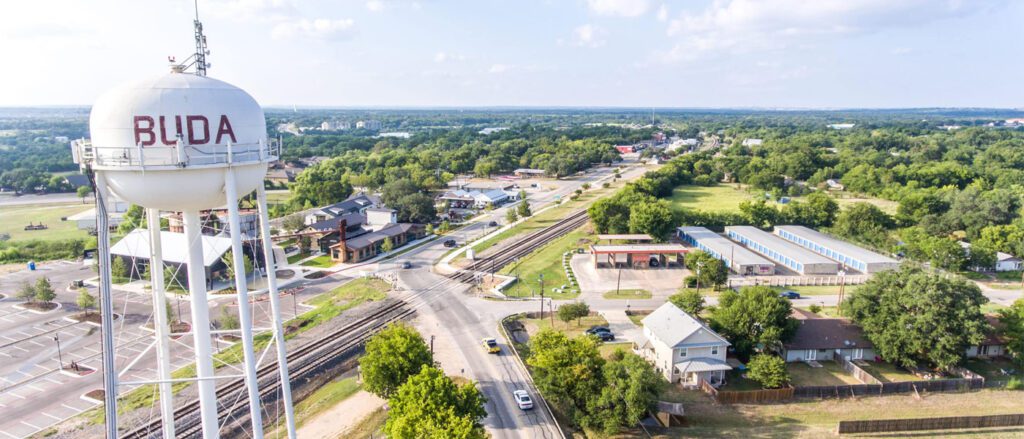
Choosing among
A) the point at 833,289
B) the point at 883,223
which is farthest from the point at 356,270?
the point at 883,223

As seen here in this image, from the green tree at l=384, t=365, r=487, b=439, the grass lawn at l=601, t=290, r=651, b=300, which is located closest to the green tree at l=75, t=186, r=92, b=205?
the grass lawn at l=601, t=290, r=651, b=300

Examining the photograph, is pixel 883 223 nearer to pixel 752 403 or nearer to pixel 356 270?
pixel 752 403

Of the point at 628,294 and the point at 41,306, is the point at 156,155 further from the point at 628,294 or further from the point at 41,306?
the point at 41,306

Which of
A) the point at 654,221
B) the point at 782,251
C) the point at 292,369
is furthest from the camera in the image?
the point at 654,221

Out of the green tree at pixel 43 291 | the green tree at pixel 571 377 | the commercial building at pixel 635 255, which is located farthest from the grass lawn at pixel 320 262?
the green tree at pixel 571 377

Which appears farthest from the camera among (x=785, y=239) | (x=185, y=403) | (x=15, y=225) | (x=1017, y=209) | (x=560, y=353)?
(x=15, y=225)

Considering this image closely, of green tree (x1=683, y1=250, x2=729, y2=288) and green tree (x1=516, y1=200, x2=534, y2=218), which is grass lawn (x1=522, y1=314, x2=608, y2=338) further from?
green tree (x1=516, y1=200, x2=534, y2=218)

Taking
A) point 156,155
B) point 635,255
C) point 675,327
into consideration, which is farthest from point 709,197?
point 156,155
